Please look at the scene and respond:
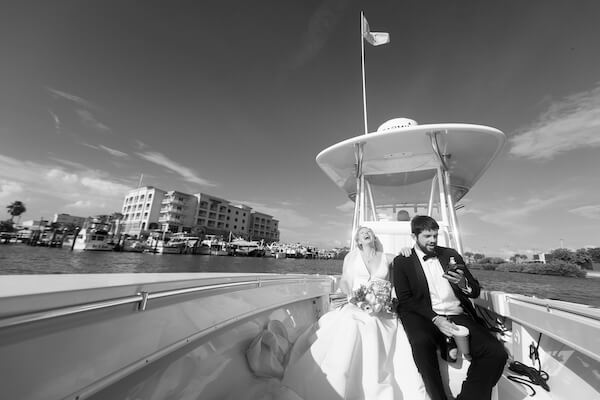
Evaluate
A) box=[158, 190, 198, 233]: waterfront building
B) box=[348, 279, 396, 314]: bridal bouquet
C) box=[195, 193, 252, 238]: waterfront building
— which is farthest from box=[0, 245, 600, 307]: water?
box=[195, 193, 252, 238]: waterfront building

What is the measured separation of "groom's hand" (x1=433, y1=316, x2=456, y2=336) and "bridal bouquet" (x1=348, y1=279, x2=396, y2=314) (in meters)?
0.42

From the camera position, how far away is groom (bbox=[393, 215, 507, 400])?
1.53m

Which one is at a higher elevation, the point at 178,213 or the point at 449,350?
the point at 178,213

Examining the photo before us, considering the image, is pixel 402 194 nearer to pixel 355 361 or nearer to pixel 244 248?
pixel 355 361

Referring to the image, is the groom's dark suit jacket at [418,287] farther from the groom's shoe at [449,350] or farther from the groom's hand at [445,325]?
the groom's shoe at [449,350]

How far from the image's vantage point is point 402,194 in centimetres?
A: 609

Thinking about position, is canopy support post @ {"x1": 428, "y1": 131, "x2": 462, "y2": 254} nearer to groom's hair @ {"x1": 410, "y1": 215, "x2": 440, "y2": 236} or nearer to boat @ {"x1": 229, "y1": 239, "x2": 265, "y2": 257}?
groom's hair @ {"x1": 410, "y1": 215, "x2": 440, "y2": 236}

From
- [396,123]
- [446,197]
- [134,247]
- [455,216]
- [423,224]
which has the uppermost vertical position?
[396,123]

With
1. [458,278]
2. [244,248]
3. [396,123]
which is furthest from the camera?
[244,248]

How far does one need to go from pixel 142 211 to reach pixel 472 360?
4888 cm

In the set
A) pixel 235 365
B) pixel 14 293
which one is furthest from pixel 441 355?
pixel 14 293

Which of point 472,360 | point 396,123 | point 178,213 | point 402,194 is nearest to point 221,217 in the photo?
point 178,213

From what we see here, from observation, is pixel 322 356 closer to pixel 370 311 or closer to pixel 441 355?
pixel 370 311

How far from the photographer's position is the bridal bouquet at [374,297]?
6.68 ft
